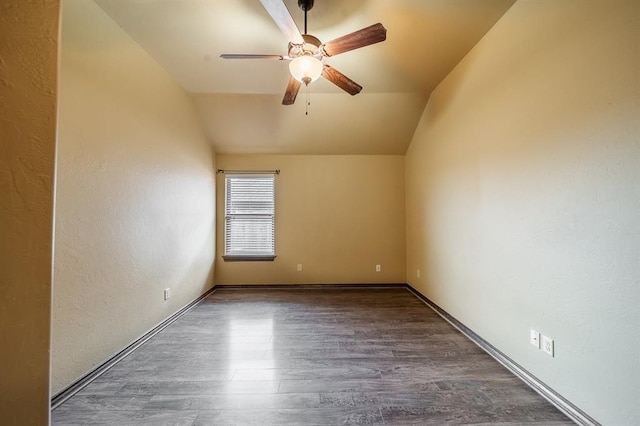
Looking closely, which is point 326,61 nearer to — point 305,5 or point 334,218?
point 305,5

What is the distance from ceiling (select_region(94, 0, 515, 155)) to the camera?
6.35 feet

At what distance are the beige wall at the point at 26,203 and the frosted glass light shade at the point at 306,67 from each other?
133cm

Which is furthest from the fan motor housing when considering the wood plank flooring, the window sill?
the window sill

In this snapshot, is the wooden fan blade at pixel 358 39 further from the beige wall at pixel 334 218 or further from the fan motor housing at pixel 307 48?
the beige wall at pixel 334 218

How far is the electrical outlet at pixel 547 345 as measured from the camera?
1658mm

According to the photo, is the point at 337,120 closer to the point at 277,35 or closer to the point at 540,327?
the point at 277,35

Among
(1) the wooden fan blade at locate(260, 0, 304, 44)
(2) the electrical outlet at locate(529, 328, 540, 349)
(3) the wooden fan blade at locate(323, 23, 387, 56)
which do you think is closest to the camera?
(1) the wooden fan blade at locate(260, 0, 304, 44)

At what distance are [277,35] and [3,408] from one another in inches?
100

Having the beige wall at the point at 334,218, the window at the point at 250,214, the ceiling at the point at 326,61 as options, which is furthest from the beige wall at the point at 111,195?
the beige wall at the point at 334,218

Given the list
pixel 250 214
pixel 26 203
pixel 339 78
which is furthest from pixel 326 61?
pixel 250 214

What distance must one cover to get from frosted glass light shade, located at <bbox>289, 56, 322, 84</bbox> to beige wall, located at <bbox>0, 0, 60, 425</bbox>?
1.33m

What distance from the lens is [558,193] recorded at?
1602mm

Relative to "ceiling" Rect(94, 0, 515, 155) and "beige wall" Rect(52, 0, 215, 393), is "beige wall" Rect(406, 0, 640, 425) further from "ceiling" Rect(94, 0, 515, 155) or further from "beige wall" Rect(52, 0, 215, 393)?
"beige wall" Rect(52, 0, 215, 393)

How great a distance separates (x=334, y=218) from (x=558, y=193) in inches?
117
